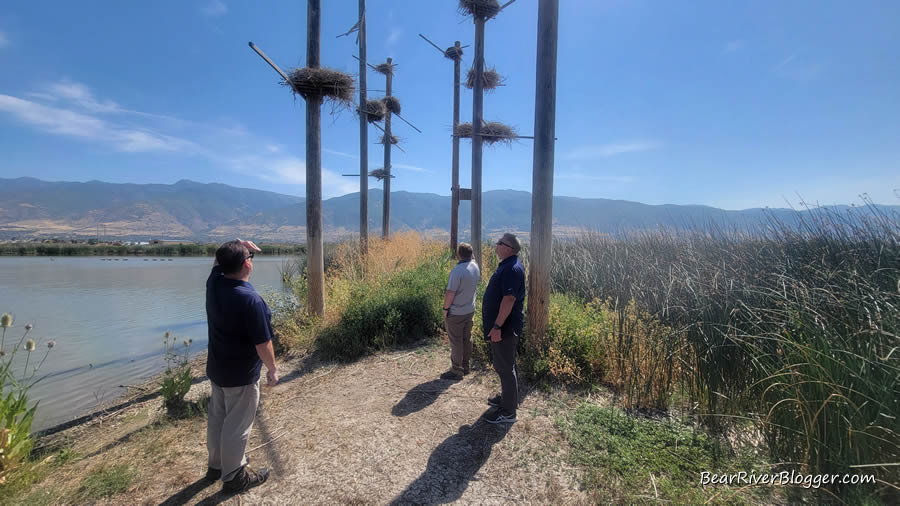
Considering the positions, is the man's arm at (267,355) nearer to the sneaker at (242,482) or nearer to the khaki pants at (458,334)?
the sneaker at (242,482)

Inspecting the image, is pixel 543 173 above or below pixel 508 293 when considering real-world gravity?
above

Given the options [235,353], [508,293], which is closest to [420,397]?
[508,293]

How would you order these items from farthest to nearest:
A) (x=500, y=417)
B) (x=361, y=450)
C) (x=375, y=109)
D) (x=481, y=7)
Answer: (x=375, y=109)
(x=481, y=7)
(x=500, y=417)
(x=361, y=450)

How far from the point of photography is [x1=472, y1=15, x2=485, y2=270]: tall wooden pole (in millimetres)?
8062

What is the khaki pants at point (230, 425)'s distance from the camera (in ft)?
8.64

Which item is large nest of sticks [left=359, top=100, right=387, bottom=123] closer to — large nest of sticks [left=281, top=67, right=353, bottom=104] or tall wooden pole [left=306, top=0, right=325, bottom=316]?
tall wooden pole [left=306, top=0, right=325, bottom=316]

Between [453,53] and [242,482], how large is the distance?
1126cm

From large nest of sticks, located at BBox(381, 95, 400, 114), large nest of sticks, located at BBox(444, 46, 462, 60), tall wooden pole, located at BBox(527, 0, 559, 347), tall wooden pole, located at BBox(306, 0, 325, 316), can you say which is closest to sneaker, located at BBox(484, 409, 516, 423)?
tall wooden pole, located at BBox(527, 0, 559, 347)

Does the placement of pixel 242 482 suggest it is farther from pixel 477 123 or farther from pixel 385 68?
pixel 385 68

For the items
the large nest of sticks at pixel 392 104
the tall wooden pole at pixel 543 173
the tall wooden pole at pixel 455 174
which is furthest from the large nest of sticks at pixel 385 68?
the tall wooden pole at pixel 543 173

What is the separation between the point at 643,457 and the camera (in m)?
2.86

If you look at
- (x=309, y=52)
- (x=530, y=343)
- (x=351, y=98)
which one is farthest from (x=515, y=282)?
(x=309, y=52)

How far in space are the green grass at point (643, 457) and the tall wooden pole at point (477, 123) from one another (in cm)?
530

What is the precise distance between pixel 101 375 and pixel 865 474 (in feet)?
31.7
